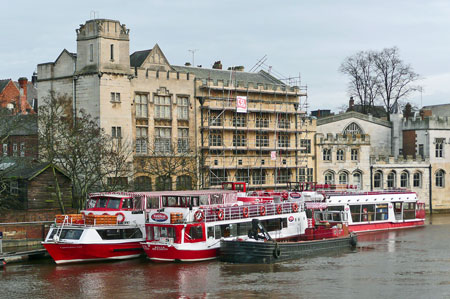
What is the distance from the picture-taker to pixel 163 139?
66375 millimetres

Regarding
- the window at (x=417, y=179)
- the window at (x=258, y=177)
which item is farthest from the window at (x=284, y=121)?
the window at (x=417, y=179)

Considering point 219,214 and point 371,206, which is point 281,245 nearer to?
point 219,214

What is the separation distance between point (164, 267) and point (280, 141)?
1368 inches

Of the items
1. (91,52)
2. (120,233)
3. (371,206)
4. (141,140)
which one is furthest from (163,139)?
(120,233)

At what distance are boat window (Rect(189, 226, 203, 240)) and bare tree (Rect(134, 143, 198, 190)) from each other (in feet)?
52.0

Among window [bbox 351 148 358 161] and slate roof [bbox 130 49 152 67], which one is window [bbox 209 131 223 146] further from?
window [bbox 351 148 358 161]

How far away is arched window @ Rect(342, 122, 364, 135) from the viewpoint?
81206 mm

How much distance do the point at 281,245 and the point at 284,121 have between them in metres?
32.4

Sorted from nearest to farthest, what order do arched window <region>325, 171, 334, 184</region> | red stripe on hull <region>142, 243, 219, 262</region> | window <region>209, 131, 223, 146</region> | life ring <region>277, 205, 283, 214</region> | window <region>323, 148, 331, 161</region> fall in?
red stripe on hull <region>142, 243, 219, 262</region>
life ring <region>277, 205, 283, 214</region>
window <region>209, 131, 223, 146</region>
arched window <region>325, 171, 334, 184</region>
window <region>323, 148, 331, 161</region>

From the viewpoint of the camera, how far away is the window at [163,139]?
65.5m

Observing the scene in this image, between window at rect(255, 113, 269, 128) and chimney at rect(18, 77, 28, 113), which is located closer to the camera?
window at rect(255, 113, 269, 128)

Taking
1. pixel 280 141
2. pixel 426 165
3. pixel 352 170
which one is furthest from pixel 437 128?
pixel 280 141

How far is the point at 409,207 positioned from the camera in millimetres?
66625

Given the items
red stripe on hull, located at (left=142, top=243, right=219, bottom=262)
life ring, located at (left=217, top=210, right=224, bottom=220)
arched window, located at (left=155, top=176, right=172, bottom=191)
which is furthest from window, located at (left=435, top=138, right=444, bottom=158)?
red stripe on hull, located at (left=142, top=243, right=219, bottom=262)
